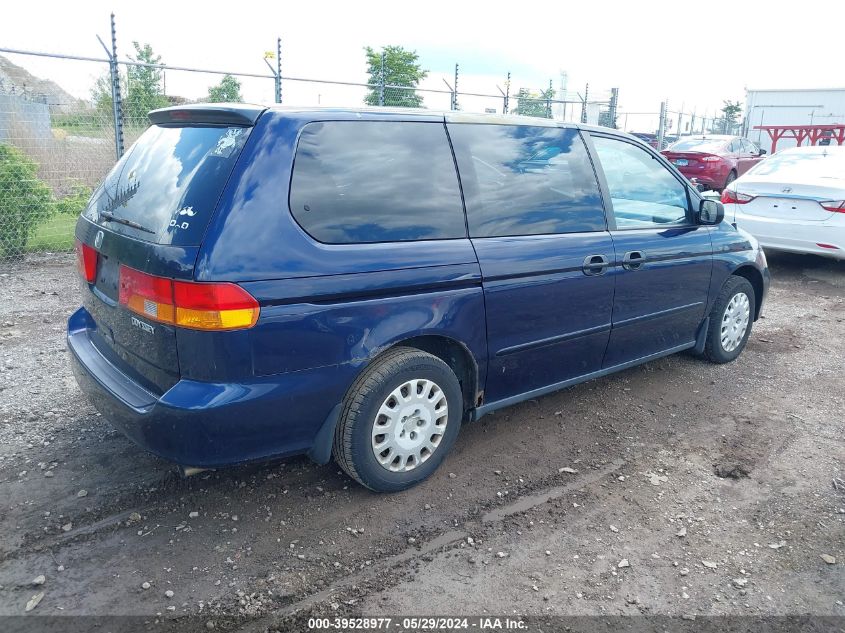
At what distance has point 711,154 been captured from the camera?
52.3 feet

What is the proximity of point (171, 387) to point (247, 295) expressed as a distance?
0.52 metres

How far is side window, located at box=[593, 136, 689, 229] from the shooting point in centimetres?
418

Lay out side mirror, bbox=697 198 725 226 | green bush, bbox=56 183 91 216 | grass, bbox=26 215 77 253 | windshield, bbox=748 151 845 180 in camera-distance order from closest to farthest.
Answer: side mirror, bbox=697 198 725 226 → windshield, bbox=748 151 845 180 → grass, bbox=26 215 77 253 → green bush, bbox=56 183 91 216

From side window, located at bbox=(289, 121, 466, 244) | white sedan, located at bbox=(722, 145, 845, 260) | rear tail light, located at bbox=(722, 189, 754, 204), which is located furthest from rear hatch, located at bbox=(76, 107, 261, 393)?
rear tail light, located at bbox=(722, 189, 754, 204)

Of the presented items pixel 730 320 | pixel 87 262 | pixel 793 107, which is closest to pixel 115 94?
pixel 87 262

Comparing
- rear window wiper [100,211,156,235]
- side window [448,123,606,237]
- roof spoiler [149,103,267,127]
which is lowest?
rear window wiper [100,211,156,235]

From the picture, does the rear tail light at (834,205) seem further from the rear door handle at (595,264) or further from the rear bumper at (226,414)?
the rear bumper at (226,414)

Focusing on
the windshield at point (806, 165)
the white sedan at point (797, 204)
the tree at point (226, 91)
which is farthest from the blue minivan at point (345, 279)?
the tree at point (226, 91)

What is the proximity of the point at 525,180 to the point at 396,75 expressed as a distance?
46.3 feet

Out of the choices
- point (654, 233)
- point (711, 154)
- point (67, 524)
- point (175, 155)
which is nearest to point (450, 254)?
point (175, 155)

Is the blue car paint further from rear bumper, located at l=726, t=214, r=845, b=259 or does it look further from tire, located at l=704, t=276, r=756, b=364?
rear bumper, located at l=726, t=214, r=845, b=259

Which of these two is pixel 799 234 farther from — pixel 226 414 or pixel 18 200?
pixel 18 200

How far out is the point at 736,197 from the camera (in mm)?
8555

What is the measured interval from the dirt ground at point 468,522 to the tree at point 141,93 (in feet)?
18.1
